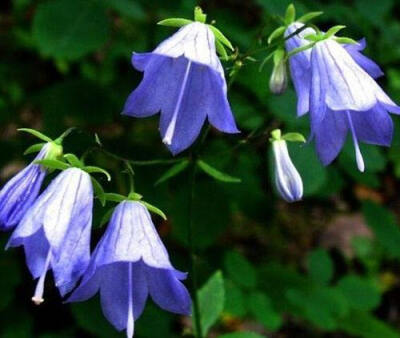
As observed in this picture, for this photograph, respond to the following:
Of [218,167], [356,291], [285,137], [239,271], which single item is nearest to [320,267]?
[356,291]

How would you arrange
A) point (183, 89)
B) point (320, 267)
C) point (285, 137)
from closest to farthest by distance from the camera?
point (183, 89)
point (285, 137)
point (320, 267)

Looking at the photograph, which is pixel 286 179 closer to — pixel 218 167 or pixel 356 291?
pixel 218 167

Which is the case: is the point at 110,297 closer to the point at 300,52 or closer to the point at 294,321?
the point at 300,52

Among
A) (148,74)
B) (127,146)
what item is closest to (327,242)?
(127,146)

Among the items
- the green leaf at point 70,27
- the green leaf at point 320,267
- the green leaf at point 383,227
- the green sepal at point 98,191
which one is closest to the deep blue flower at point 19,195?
the green sepal at point 98,191

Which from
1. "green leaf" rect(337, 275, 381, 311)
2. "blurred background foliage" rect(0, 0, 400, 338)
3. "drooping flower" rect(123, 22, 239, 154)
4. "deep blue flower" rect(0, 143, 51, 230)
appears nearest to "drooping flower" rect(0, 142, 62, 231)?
"deep blue flower" rect(0, 143, 51, 230)

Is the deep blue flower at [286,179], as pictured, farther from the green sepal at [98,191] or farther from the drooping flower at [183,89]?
the green sepal at [98,191]
